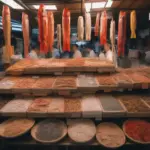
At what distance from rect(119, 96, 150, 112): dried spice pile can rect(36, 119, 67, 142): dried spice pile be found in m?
1.02

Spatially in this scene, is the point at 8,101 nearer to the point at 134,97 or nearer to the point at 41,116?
the point at 41,116

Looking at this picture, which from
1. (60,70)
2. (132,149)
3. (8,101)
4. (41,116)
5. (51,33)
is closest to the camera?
(41,116)

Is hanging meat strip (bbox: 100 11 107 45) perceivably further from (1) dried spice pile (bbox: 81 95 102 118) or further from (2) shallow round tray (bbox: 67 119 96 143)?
(2) shallow round tray (bbox: 67 119 96 143)

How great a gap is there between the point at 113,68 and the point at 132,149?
4.77 ft

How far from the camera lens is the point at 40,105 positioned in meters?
2.55

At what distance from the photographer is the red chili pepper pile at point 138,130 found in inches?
85.5

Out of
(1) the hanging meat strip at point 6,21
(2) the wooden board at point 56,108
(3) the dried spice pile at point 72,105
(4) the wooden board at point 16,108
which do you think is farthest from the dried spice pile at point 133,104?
(1) the hanging meat strip at point 6,21

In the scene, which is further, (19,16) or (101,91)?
(19,16)

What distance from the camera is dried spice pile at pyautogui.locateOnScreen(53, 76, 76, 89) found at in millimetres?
2762

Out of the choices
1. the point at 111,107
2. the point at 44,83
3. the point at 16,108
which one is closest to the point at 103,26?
the point at 44,83

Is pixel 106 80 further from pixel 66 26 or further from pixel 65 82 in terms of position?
pixel 66 26

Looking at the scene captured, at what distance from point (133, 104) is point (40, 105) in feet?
4.75

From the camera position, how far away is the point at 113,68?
3238 millimetres

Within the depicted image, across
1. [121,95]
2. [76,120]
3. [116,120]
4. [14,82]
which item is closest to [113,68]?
[121,95]
